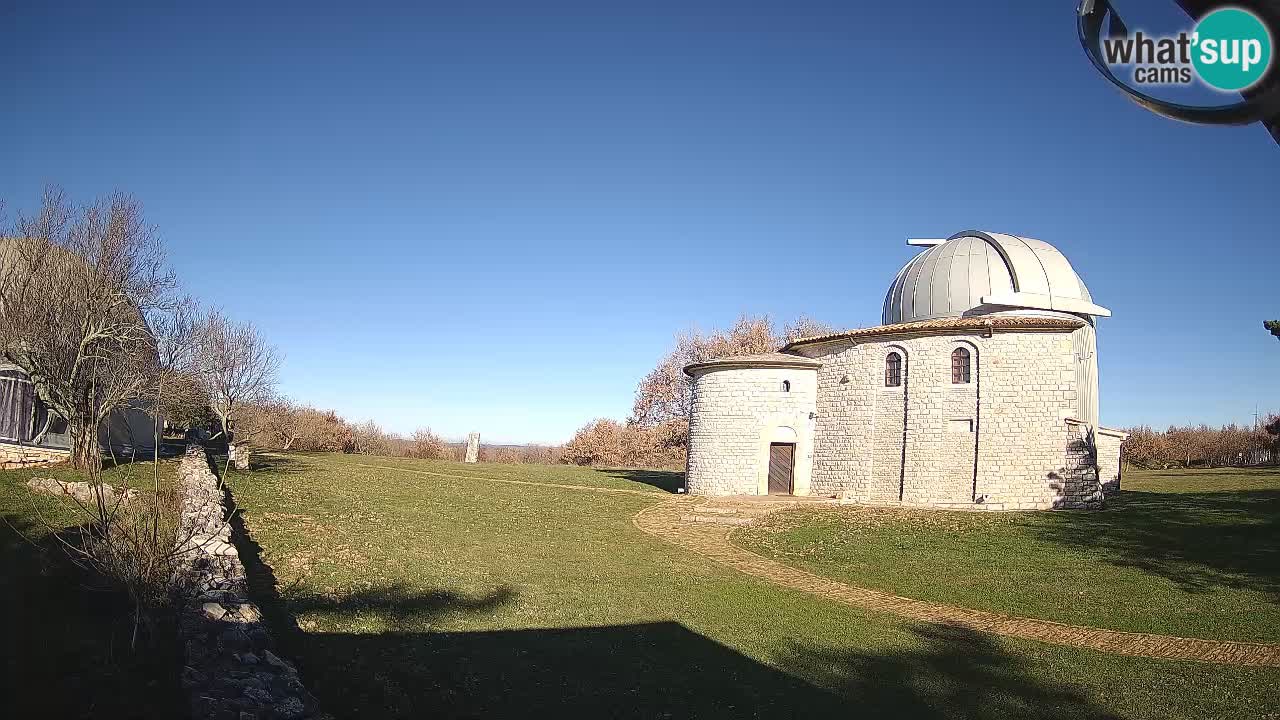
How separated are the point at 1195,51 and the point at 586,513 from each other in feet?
58.5

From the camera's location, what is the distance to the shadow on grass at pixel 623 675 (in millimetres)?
5684

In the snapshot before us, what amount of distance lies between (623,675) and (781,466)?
18162 mm

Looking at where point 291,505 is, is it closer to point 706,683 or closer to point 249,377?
point 249,377

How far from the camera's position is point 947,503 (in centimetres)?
2089

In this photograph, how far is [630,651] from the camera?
7148 millimetres

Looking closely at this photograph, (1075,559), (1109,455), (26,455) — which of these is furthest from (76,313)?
(1109,455)

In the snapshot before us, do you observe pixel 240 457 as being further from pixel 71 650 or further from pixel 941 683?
pixel 941 683

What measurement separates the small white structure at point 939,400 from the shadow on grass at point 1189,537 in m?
2.03

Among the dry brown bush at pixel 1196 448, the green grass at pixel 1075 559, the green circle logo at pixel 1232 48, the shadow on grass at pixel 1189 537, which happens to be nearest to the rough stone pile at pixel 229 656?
the green circle logo at pixel 1232 48

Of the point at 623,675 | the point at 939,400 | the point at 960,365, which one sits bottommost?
the point at 623,675

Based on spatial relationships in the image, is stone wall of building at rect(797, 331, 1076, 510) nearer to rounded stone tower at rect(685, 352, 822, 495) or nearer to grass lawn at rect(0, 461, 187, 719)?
rounded stone tower at rect(685, 352, 822, 495)

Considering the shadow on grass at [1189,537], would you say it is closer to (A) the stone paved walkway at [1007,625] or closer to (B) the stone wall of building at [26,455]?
(A) the stone paved walkway at [1007,625]

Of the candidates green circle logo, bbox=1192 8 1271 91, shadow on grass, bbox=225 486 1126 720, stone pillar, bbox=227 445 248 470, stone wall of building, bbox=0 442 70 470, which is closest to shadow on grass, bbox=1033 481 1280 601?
shadow on grass, bbox=225 486 1126 720

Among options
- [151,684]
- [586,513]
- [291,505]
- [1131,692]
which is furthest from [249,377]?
[1131,692]
